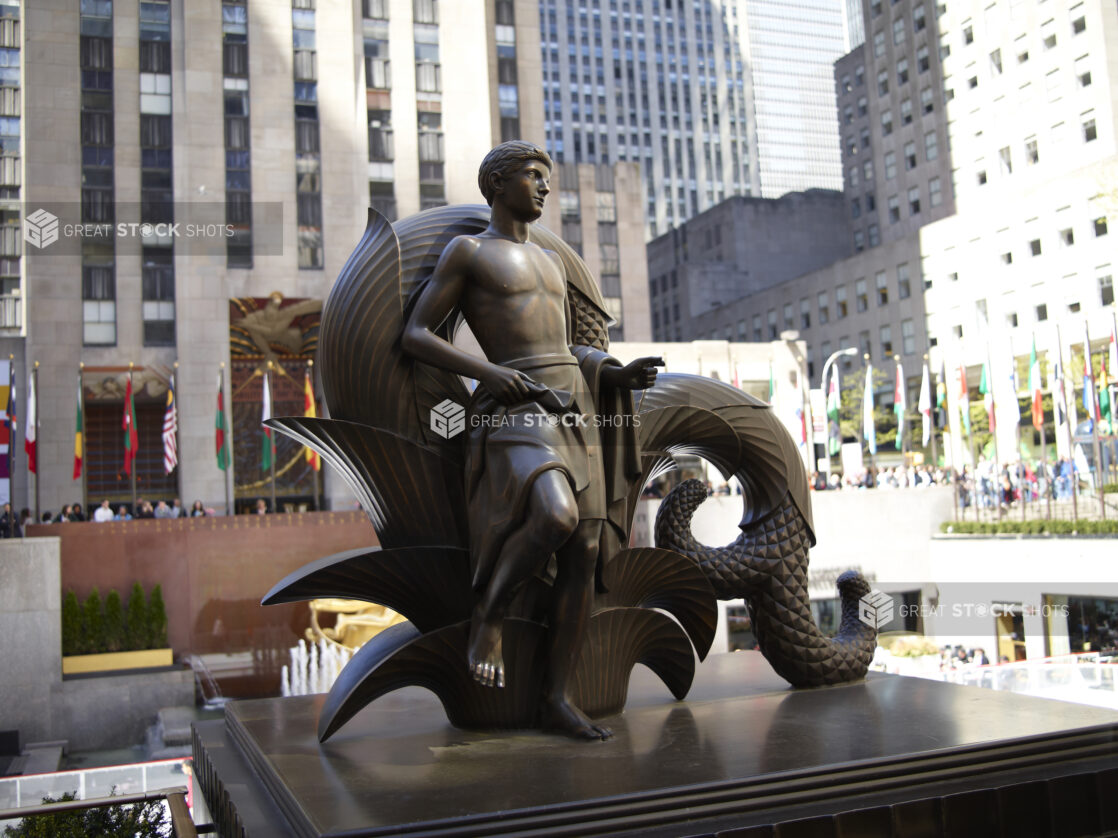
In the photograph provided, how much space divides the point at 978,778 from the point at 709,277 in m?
71.1

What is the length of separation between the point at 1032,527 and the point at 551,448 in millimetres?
24307

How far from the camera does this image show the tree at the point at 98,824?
6.11 meters

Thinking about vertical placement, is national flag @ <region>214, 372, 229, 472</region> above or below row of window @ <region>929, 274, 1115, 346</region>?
below

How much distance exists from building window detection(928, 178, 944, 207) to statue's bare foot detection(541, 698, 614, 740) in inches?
2532

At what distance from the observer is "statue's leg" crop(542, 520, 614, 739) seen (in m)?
5.93

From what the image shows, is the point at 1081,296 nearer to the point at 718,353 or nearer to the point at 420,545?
the point at 718,353

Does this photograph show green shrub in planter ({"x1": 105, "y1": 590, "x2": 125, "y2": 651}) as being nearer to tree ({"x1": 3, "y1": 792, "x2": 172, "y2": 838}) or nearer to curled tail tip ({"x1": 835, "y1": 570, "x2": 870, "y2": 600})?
tree ({"x1": 3, "y1": 792, "x2": 172, "y2": 838})

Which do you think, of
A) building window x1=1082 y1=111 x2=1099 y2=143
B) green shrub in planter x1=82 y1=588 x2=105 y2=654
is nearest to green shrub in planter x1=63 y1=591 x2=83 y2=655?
green shrub in planter x1=82 y1=588 x2=105 y2=654

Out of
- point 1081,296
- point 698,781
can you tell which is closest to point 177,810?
point 698,781

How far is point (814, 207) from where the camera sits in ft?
247

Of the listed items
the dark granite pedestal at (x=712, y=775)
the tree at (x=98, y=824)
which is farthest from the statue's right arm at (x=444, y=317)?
the tree at (x=98, y=824)

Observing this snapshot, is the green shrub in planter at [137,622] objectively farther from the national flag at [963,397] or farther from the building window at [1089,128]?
the building window at [1089,128]

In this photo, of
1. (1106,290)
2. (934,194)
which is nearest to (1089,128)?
(1106,290)

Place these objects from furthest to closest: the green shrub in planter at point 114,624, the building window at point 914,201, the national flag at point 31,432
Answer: the building window at point 914,201, the national flag at point 31,432, the green shrub in planter at point 114,624
